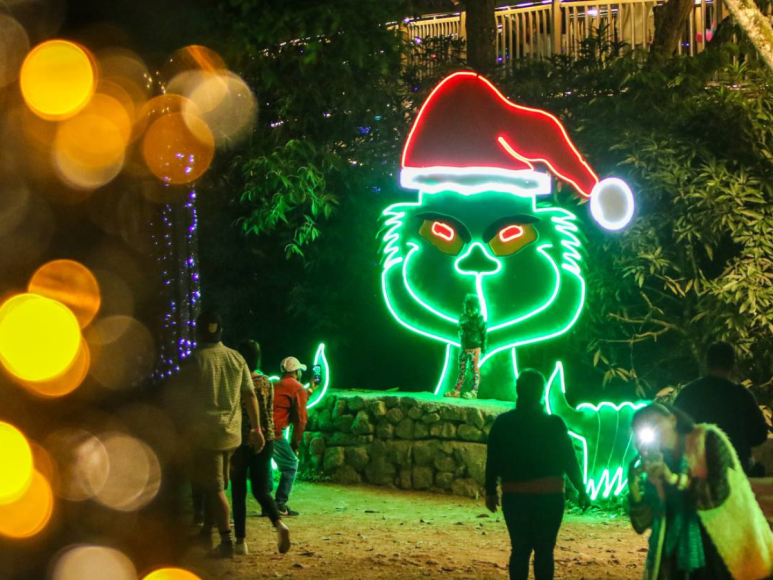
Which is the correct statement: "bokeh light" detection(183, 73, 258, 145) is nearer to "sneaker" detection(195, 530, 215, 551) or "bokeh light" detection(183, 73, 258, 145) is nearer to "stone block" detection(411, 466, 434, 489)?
"stone block" detection(411, 466, 434, 489)

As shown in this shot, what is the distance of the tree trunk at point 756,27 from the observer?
1202 centimetres

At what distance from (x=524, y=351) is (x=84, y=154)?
8817mm

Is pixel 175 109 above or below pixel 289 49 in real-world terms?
below

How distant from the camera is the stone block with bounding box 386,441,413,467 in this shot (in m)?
12.7

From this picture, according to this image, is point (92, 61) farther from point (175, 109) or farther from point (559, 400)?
point (559, 400)

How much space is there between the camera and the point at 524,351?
45.6 feet

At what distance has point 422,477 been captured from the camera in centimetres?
1252

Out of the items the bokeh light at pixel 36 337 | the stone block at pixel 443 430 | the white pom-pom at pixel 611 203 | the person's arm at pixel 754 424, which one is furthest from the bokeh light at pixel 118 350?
the white pom-pom at pixel 611 203

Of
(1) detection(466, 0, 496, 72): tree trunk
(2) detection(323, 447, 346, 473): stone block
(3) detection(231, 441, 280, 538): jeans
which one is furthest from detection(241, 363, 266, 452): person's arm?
(1) detection(466, 0, 496, 72): tree trunk

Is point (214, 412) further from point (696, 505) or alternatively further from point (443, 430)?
point (443, 430)

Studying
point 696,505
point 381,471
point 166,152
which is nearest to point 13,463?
Answer: point 696,505

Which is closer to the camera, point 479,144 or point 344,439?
point 479,144

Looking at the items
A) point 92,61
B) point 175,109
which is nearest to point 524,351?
point 175,109

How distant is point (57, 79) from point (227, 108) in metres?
9.46
